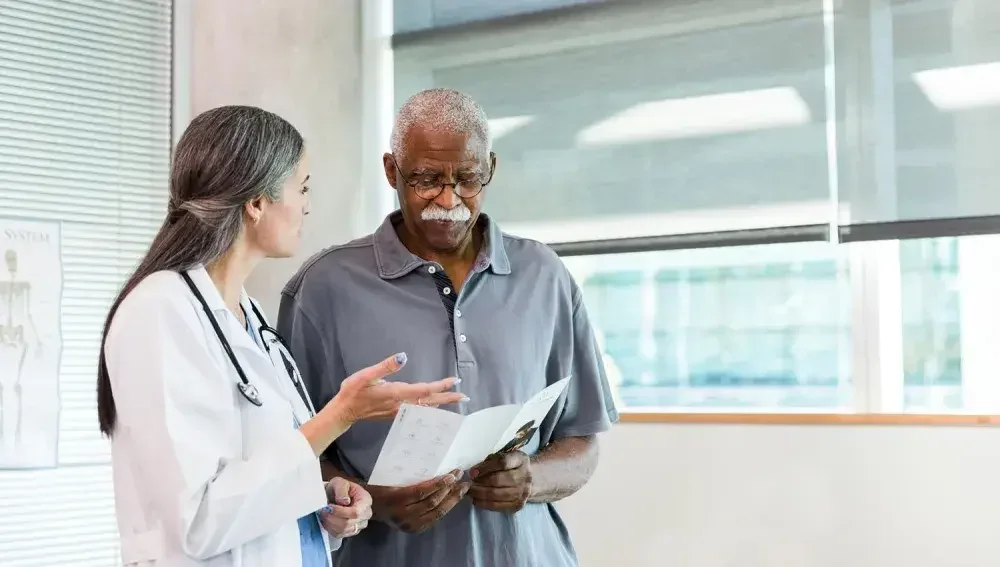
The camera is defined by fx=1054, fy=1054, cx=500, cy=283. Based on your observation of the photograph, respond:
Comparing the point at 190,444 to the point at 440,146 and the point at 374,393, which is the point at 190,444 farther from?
the point at 440,146

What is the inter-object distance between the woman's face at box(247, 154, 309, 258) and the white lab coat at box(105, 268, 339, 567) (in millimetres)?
137

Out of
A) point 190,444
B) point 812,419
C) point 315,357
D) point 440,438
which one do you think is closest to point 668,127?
point 812,419

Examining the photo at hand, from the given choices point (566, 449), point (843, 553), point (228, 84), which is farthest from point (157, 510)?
point (228, 84)

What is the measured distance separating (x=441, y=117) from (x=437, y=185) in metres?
0.12

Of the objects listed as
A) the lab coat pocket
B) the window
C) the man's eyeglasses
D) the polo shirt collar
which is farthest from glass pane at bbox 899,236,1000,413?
the lab coat pocket

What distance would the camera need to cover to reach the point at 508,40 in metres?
3.21

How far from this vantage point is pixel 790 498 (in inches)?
102

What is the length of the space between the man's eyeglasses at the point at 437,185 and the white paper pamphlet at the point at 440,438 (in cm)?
41

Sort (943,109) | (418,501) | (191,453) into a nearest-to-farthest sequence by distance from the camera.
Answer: (191,453), (418,501), (943,109)

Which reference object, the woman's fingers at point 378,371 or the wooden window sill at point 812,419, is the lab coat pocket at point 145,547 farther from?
the wooden window sill at point 812,419

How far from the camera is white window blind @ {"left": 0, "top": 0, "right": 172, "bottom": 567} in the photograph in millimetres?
2734

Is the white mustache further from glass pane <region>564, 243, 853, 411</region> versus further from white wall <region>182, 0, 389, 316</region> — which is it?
white wall <region>182, 0, 389, 316</region>

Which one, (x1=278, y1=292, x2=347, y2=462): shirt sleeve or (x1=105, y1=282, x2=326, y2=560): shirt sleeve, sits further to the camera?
(x1=278, y1=292, x2=347, y2=462): shirt sleeve

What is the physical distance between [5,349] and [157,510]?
62.7 inches
